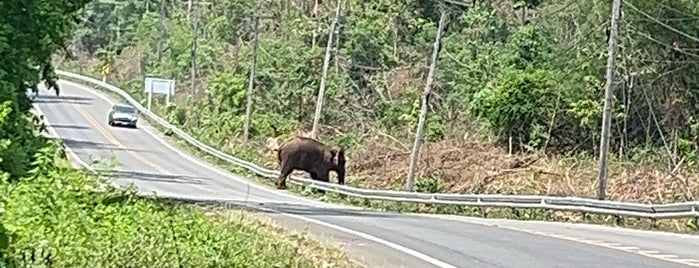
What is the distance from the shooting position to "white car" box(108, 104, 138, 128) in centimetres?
7150

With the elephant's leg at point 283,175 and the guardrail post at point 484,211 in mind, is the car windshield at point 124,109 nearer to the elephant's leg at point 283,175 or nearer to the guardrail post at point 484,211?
the elephant's leg at point 283,175

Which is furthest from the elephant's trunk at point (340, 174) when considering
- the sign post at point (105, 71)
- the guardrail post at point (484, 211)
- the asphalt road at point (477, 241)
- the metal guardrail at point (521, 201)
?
the sign post at point (105, 71)

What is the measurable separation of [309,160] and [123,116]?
26263 mm

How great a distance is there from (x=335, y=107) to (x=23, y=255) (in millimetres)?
52301

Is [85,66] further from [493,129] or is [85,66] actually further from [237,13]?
[493,129]

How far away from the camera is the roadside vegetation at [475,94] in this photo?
45750 mm

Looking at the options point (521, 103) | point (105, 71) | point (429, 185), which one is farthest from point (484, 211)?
point (105, 71)

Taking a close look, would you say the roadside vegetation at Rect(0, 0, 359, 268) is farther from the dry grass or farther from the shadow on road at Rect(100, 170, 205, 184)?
the dry grass

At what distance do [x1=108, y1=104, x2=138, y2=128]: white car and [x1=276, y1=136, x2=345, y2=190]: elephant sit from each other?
25.2 m

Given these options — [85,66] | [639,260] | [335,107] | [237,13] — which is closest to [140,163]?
[335,107]

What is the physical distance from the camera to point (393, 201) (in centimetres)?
4041

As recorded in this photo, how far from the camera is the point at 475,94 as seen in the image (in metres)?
53.8

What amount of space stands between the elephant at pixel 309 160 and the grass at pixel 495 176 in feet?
2.68

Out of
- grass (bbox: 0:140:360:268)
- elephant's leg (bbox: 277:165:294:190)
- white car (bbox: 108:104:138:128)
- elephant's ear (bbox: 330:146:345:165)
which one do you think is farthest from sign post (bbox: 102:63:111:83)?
grass (bbox: 0:140:360:268)
